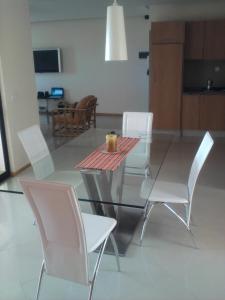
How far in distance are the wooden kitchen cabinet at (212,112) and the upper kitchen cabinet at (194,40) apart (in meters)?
0.82

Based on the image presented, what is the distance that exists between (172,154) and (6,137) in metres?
2.59

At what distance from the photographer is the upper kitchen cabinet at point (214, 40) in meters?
5.40

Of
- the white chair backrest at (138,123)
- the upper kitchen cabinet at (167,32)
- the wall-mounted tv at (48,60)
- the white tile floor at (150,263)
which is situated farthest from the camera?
the wall-mounted tv at (48,60)

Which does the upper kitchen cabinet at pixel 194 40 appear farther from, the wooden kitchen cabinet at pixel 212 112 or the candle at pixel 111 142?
the candle at pixel 111 142

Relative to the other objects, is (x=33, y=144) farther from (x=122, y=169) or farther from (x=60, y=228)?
(x=60, y=228)

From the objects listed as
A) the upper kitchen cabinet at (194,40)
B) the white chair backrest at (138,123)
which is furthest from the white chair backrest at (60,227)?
the upper kitchen cabinet at (194,40)

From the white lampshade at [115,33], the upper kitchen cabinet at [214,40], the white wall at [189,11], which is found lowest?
the white lampshade at [115,33]

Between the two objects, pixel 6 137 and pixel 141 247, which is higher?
pixel 6 137

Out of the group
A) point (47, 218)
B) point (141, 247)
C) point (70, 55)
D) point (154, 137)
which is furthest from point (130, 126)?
point (70, 55)

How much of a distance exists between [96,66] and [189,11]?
304cm

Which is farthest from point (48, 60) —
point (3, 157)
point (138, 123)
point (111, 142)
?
point (111, 142)

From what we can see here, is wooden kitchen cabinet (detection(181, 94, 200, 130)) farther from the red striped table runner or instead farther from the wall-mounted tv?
the wall-mounted tv

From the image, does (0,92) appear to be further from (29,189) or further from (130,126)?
(29,189)

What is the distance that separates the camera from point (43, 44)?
8219 mm
